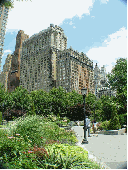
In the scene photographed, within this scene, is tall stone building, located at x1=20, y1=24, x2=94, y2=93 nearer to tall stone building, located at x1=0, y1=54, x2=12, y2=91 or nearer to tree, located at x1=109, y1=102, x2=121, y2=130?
tall stone building, located at x1=0, y1=54, x2=12, y2=91

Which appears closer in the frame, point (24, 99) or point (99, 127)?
point (99, 127)

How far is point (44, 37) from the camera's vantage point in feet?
281

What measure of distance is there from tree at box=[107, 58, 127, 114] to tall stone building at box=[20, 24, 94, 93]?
57.2 meters

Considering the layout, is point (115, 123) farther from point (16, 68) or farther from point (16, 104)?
point (16, 68)

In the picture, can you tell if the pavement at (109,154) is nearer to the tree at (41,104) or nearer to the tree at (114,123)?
the tree at (114,123)

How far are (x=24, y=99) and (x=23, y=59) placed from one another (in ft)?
219

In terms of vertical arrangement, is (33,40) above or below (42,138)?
above

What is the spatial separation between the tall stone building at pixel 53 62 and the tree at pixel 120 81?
5719 centimetres

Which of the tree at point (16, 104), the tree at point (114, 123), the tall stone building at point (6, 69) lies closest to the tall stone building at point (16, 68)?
the tall stone building at point (6, 69)

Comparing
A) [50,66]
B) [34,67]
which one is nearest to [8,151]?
[50,66]

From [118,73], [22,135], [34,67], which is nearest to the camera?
[22,135]

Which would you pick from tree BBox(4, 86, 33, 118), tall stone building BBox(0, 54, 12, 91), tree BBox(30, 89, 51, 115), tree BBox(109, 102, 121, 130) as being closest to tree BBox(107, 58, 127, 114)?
tree BBox(109, 102, 121, 130)

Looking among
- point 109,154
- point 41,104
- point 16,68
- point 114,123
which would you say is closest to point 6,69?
point 16,68

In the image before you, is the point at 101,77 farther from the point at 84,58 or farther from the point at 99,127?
the point at 99,127
